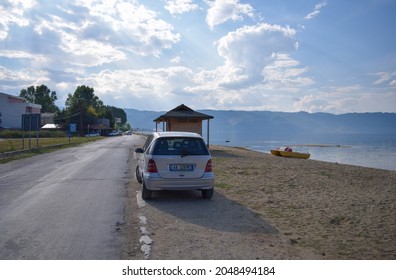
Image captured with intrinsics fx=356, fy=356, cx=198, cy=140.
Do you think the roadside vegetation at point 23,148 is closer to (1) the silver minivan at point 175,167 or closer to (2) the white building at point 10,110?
(1) the silver minivan at point 175,167

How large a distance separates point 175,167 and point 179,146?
2.11ft

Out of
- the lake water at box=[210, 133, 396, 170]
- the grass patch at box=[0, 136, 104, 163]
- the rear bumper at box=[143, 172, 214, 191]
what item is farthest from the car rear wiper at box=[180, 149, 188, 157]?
the lake water at box=[210, 133, 396, 170]

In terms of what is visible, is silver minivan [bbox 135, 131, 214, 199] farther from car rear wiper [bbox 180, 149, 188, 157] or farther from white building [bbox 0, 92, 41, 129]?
white building [bbox 0, 92, 41, 129]

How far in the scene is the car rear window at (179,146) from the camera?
8.50 metres

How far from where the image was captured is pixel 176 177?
27.4 ft

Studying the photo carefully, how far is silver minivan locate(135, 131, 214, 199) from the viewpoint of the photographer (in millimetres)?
8344

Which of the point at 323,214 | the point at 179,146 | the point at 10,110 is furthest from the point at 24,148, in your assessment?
the point at 10,110

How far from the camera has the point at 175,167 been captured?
8375 mm

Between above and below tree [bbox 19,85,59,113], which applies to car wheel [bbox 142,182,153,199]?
below

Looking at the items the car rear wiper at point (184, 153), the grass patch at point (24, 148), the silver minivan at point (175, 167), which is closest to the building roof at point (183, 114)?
the grass patch at point (24, 148)

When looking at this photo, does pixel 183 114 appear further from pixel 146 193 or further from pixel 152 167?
pixel 152 167

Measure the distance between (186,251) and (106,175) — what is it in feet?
30.3

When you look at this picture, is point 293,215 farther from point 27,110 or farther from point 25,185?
point 27,110

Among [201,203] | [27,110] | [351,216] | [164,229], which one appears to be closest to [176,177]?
[201,203]
